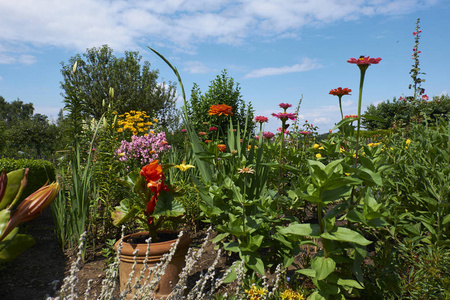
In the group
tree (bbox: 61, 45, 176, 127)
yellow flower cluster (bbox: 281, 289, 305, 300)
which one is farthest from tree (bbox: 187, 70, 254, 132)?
tree (bbox: 61, 45, 176, 127)

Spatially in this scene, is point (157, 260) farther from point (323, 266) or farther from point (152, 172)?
point (323, 266)

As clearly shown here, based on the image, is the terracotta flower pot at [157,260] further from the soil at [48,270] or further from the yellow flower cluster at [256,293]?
the yellow flower cluster at [256,293]

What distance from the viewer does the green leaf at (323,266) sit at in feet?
4.60

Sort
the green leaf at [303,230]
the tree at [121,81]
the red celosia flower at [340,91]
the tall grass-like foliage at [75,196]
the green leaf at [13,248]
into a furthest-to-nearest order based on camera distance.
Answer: the tree at [121,81]
the tall grass-like foliage at [75,196]
the red celosia flower at [340,91]
the green leaf at [303,230]
the green leaf at [13,248]

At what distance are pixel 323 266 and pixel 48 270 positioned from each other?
267 cm

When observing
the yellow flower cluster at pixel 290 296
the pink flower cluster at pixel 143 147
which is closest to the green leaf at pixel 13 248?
the yellow flower cluster at pixel 290 296

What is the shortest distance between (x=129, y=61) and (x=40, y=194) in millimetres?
22462

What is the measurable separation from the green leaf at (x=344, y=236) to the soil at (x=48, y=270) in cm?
136

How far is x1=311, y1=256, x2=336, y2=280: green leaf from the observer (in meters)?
1.40

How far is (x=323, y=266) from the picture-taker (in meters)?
1.45

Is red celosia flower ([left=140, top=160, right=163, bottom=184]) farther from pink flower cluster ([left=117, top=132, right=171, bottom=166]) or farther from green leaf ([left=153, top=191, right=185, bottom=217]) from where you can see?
pink flower cluster ([left=117, top=132, right=171, bottom=166])

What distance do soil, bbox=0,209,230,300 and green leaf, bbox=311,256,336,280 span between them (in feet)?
3.95

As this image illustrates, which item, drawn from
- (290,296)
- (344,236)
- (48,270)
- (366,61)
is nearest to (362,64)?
(366,61)

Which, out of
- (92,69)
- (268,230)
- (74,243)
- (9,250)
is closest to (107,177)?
(74,243)
